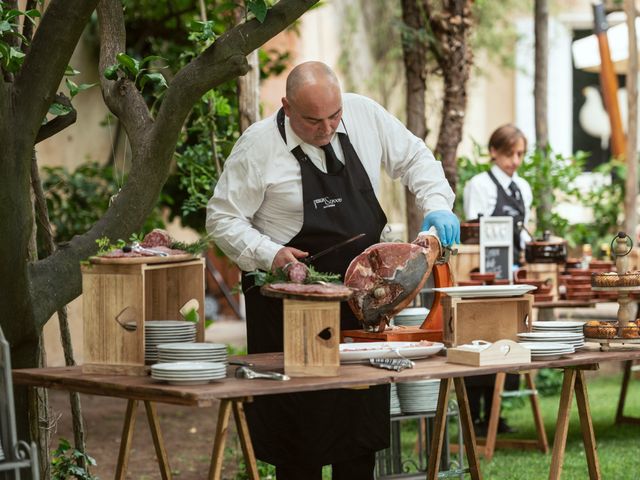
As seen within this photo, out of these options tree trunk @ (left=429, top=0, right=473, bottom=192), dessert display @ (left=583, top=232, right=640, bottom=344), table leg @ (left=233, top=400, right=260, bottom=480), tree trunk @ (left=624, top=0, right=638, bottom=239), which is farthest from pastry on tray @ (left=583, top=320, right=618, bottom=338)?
tree trunk @ (left=624, top=0, right=638, bottom=239)

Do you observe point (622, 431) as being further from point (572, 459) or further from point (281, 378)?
point (281, 378)

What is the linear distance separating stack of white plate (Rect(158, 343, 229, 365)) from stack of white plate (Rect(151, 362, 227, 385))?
0.38 ft

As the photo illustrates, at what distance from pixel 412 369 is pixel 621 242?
1161mm

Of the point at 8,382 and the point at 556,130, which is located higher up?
the point at 556,130

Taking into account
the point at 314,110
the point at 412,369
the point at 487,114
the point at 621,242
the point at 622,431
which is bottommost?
the point at 622,431

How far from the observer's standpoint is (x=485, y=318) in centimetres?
423

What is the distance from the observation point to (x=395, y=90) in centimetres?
1336

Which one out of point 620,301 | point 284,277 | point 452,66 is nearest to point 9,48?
point 284,277

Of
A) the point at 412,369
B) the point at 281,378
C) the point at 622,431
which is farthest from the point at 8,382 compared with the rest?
the point at 622,431

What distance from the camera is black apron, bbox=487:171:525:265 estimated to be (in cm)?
741

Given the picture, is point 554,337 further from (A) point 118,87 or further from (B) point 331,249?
(A) point 118,87

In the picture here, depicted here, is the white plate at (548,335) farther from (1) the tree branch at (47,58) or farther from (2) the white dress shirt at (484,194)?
(2) the white dress shirt at (484,194)

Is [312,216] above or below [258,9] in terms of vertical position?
below

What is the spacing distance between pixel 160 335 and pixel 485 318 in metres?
1.17
